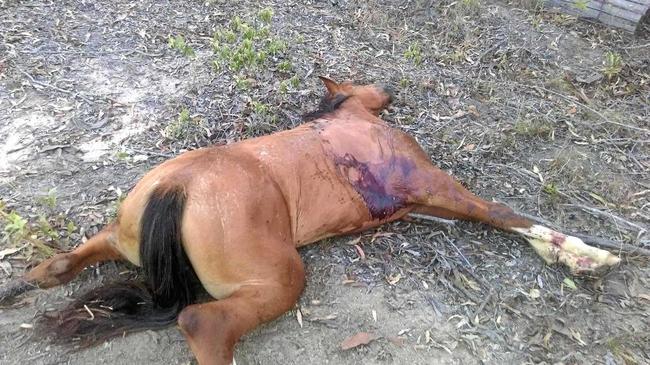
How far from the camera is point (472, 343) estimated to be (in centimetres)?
261

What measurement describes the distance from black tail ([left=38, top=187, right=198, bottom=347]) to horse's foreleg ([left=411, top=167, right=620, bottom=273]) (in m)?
1.22

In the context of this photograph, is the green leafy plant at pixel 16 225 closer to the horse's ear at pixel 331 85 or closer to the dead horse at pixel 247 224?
the dead horse at pixel 247 224

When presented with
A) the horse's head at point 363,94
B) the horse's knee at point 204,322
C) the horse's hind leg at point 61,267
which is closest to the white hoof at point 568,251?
the horse's head at point 363,94

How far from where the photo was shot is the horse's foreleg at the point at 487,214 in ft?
9.62

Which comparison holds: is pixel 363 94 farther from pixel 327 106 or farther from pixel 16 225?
pixel 16 225

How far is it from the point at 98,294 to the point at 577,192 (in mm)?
2533

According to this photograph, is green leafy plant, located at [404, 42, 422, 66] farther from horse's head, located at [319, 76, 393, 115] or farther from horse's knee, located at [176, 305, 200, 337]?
horse's knee, located at [176, 305, 200, 337]

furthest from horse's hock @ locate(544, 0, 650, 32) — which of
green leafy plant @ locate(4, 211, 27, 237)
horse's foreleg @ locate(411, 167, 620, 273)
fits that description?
green leafy plant @ locate(4, 211, 27, 237)

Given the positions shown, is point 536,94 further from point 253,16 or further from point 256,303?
point 256,303

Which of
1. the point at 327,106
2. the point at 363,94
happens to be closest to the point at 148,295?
the point at 327,106

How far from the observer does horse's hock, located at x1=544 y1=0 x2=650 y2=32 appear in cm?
457

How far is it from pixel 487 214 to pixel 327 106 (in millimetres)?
1071

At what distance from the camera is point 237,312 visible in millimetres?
2375

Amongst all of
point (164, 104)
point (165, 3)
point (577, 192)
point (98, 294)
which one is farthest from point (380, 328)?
point (165, 3)
